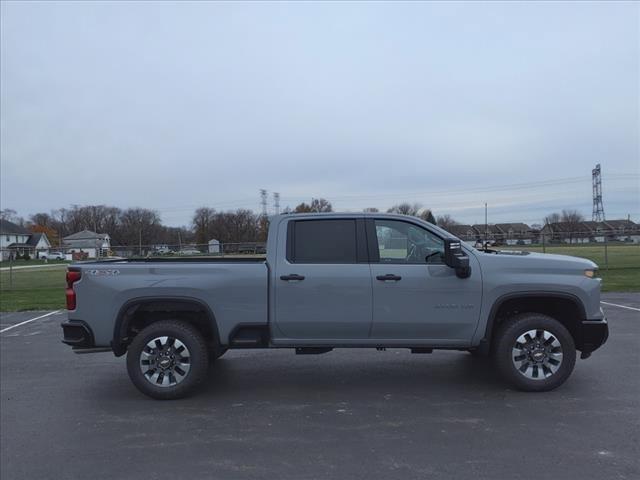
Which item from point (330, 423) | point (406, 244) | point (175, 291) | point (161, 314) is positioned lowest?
point (330, 423)

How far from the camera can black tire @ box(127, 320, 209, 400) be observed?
17.3ft

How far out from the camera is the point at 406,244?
5430 millimetres

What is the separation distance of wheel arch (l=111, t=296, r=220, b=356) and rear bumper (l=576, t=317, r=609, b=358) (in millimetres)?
3831

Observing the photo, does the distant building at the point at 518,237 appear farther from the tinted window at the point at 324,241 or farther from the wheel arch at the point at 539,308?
the tinted window at the point at 324,241

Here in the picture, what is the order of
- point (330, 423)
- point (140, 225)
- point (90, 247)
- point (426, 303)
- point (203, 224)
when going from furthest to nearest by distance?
point (140, 225), point (203, 224), point (90, 247), point (426, 303), point (330, 423)

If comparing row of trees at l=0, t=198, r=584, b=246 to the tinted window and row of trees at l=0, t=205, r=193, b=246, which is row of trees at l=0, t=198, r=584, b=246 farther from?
the tinted window

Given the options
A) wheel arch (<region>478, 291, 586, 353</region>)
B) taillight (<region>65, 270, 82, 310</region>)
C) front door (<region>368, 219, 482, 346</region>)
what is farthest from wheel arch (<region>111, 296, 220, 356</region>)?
wheel arch (<region>478, 291, 586, 353</region>)

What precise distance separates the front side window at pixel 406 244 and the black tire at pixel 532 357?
1.08 m

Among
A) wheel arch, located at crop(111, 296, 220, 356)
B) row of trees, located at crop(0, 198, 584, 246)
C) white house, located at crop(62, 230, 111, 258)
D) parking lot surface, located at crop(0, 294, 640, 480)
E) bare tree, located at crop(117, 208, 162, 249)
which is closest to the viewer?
parking lot surface, located at crop(0, 294, 640, 480)

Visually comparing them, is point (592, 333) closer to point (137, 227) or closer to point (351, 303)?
point (351, 303)

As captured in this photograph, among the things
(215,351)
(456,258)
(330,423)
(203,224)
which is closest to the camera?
(330,423)

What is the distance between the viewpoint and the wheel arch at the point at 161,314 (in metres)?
5.30

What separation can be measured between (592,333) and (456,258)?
5.48ft

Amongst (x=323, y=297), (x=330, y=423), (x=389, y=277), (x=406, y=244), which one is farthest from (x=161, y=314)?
(x=406, y=244)
